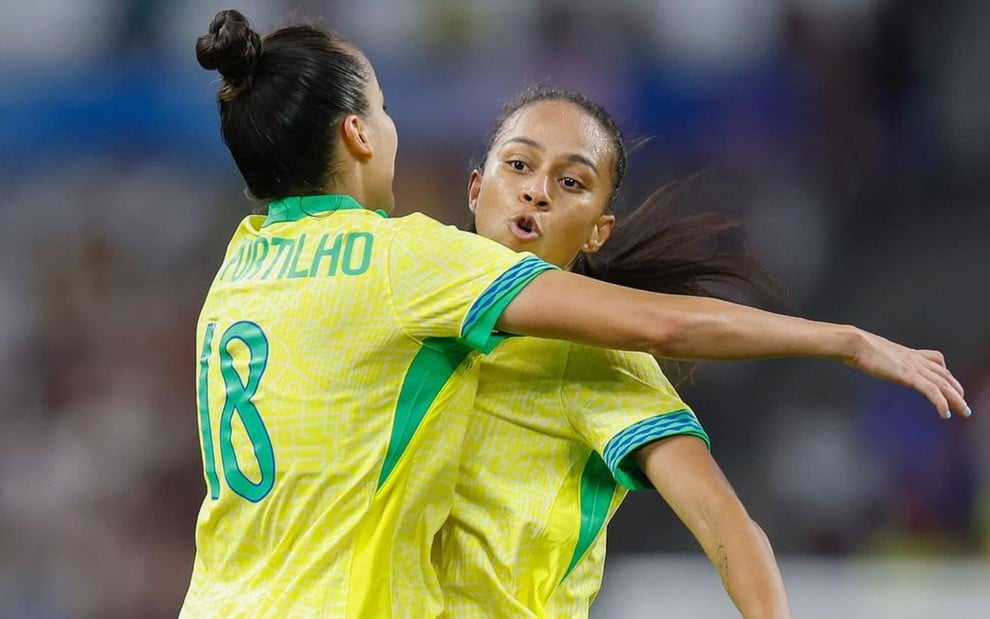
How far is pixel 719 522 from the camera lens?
Answer: 6.63 feet

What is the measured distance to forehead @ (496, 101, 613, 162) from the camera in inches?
99.8

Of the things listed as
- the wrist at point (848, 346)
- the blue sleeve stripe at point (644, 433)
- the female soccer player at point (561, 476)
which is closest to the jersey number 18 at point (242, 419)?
the female soccer player at point (561, 476)

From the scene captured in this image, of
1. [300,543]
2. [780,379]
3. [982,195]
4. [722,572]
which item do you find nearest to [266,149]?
[300,543]

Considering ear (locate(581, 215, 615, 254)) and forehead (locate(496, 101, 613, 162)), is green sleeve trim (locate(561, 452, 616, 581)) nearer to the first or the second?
ear (locate(581, 215, 615, 254))

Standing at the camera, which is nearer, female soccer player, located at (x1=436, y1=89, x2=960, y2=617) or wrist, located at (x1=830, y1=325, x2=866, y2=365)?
wrist, located at (x1=830, y1=325, x2=866, y2=365)

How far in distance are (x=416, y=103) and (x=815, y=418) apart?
2128 millimetres

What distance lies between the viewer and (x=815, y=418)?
5070 millimetres

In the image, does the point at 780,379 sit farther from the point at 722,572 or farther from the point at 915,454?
the point at 722,572

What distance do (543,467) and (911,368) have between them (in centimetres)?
65

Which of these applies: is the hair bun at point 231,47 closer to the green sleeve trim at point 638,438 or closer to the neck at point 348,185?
the neck at point 348,185

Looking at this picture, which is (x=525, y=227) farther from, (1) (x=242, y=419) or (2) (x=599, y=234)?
(1) (x=242, y=419)

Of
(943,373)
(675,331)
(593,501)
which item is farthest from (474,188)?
(943,373)

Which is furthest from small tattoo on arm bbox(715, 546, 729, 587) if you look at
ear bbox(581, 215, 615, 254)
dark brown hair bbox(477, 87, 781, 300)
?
ear bbox(581, 215, 615, 254)

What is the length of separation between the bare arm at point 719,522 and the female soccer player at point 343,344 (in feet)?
0.74
